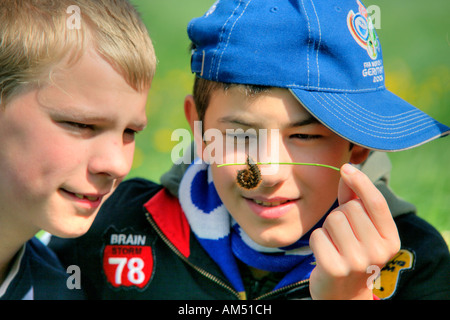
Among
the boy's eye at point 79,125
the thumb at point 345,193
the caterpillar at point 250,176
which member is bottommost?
the thumb at point 345,193

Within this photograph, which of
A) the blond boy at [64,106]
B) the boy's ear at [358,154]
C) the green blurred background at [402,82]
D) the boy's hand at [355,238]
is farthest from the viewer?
the green blurred background at [402,82]

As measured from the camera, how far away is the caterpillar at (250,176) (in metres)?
1.26

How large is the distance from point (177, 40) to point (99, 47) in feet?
8.88

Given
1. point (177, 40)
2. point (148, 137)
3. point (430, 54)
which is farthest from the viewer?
point (177, 40)

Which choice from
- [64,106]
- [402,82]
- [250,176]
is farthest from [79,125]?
[402,82]

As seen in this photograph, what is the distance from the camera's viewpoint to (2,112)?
1.20m

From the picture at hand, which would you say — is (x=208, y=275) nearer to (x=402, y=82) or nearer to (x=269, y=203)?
(x=269, y=203)

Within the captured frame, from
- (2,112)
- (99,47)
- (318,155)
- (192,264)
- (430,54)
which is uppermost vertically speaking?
(430,54)

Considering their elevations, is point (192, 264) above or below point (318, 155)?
below

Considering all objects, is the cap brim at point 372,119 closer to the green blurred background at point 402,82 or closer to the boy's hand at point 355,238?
the boy's hand at point 355,238

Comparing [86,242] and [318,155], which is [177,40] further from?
[318,155]

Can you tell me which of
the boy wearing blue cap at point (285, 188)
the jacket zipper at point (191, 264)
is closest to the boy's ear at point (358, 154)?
the boy wearing blue cap at point (285, 188)

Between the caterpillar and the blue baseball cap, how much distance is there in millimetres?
189
